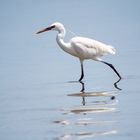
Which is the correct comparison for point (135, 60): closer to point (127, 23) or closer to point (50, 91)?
point (50, 91)

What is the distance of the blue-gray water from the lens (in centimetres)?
1267

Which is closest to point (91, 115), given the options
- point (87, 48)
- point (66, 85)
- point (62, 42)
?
point (66, 85)

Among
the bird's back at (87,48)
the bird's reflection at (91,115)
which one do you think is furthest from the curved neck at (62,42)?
the bird's reflection at (91,115)

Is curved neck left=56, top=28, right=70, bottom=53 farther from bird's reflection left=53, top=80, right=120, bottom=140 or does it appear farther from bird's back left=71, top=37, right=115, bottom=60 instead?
bird's reflection left=53, top=80, right=120, bottom=140

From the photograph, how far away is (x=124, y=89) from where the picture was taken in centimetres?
1708

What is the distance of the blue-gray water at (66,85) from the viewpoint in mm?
12672

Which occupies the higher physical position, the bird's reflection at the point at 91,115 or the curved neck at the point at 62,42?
the curved neck at the point at 62,42

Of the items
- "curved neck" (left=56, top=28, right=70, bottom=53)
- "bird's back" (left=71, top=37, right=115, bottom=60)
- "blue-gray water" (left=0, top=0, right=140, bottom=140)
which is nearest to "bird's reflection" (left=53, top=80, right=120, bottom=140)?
"blue-gray water" (left=0, top=0, right=140, bottom=140)

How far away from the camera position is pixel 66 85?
18.2 metres

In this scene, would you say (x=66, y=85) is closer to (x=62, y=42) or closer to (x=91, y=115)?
(x=62, y=42)

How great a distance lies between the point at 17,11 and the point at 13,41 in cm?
1144

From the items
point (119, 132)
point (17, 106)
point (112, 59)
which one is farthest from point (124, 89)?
point (112, 59)

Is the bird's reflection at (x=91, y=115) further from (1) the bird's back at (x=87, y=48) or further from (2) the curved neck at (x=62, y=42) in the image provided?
(2) the curved neck at (x=62, y=42)

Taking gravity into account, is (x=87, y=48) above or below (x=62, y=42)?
below
